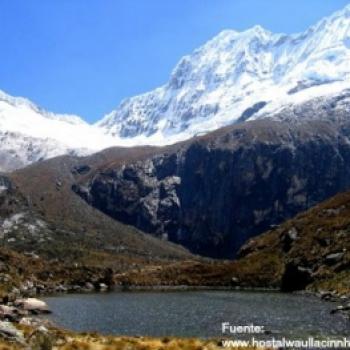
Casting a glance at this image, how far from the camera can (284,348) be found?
6184 cm

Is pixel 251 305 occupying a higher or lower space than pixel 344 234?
lower

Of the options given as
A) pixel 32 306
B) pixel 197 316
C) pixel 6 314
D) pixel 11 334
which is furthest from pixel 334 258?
pixel 11 334

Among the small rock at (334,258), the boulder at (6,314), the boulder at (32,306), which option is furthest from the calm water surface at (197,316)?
the small rock at (334,258)

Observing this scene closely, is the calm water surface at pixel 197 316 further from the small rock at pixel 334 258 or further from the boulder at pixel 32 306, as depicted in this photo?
the small rock at pixel 334 258

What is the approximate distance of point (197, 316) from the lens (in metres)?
106

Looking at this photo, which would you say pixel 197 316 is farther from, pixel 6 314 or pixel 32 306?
pixel 6 314

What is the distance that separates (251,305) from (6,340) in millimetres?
80400

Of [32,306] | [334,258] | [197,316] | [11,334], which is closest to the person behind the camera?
[11,334]

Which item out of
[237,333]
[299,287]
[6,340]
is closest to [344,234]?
[299,287]

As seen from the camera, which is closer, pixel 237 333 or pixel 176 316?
pixel 237 333

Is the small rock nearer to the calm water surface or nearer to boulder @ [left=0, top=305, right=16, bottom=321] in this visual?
the calm water surface

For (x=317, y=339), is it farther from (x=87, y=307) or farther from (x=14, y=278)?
(x=14, y=278)

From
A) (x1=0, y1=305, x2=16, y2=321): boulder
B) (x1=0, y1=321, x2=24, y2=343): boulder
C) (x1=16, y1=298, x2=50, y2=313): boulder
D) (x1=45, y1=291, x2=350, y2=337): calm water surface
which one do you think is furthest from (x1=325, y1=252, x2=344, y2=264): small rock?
(x1=0, y1=321, x2=24, y2=343): boulder

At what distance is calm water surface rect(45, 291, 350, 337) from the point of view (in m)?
84.4
